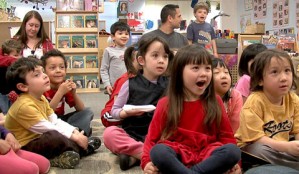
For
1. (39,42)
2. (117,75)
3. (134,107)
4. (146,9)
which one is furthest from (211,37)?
(146,9)

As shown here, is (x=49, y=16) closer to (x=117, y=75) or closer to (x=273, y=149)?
(x=117, y=75)

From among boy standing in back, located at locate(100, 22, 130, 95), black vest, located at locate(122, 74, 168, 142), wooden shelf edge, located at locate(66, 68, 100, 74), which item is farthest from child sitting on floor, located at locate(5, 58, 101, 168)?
wooden shelf edge, located at locate(66, 68, 100, 74)

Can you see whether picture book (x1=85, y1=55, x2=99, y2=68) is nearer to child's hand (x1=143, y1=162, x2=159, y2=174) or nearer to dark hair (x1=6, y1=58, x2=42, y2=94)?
dark hair (x1=6, y1=58, x2=42, y2=94)

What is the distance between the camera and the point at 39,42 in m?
2.53

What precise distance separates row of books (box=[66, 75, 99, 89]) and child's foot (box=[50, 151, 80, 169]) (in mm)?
3142

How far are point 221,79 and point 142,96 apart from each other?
0.36 meters

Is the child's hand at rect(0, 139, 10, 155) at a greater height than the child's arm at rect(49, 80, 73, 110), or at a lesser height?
lesser

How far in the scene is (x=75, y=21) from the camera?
4.68 metres

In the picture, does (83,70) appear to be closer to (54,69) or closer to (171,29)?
(171,29)

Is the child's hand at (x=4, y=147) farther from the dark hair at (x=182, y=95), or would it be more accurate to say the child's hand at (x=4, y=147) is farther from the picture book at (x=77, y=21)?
the picture book at (x=77, y=21)

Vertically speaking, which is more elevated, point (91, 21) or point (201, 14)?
point (91, 21)

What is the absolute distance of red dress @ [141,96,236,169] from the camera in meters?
1.20

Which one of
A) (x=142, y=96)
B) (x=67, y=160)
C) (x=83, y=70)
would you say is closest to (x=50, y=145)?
(x=67, y=160)

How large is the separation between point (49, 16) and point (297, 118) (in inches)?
368
